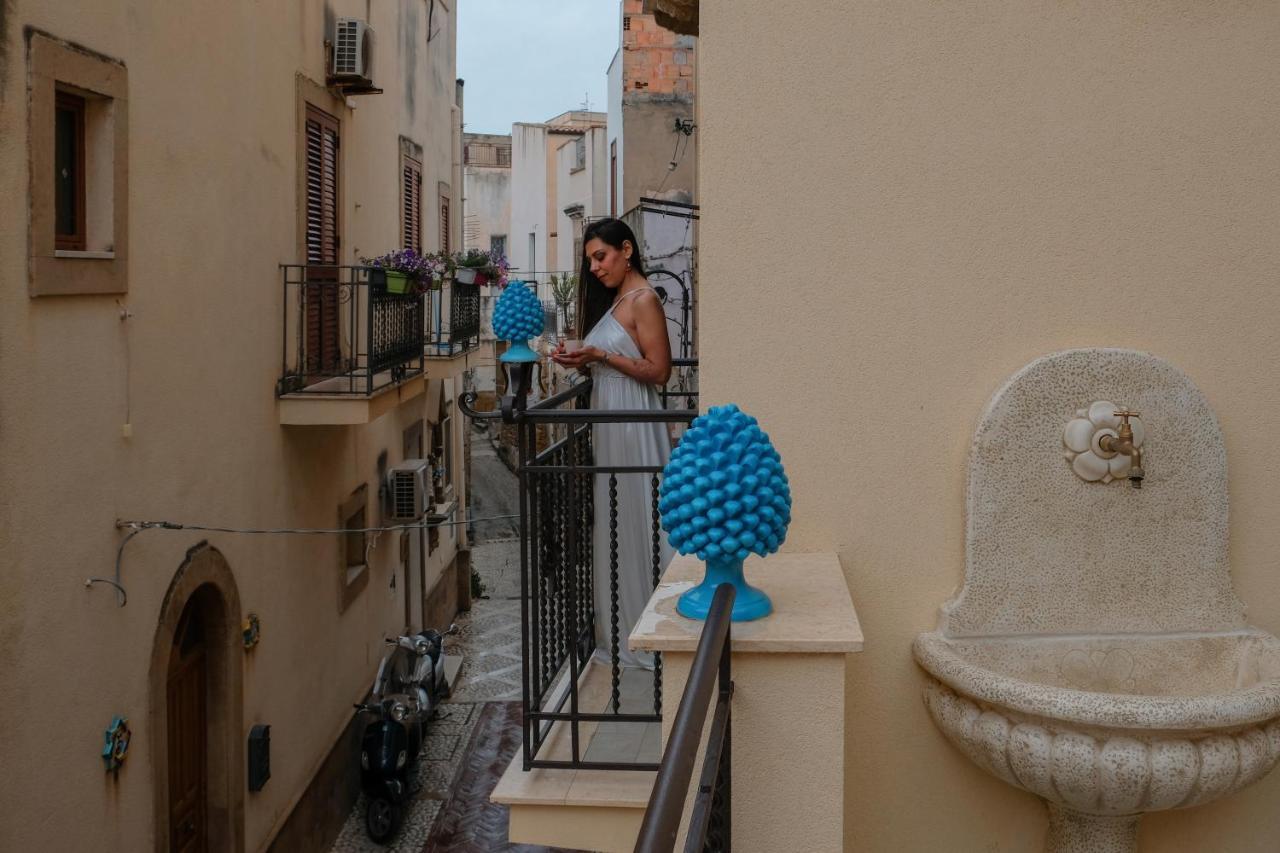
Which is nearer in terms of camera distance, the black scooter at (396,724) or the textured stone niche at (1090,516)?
the textured stone niche at (1090,516)

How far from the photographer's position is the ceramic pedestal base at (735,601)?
3.21 metres

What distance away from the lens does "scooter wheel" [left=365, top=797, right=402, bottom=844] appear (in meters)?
12.2

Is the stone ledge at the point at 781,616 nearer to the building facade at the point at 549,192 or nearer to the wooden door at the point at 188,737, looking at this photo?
the wooden door at the point at 188,737

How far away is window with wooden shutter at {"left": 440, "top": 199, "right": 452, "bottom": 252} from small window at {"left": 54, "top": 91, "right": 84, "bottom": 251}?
12126mm

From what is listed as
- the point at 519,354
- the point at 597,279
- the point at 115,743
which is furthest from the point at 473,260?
the point at 519,354

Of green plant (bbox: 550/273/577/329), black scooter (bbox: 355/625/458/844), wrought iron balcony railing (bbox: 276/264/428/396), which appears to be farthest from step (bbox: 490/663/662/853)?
green plant (bbox: 550/273/577/329)

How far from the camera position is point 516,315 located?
203 inches

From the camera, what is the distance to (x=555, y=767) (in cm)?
442

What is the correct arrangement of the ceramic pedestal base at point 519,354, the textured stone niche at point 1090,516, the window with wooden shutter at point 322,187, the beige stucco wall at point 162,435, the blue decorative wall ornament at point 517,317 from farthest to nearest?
1. the window with wooden shutter at point 322,187
2. the beige stucco wall at point 162,435
3. the blue decorative wall ornament at point 517,317
4. the ceramic pedestal base at point 519,354
5. the textured stone niche at point 1090,516

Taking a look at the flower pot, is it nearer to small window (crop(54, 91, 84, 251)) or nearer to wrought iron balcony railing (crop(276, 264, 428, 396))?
wrought iron balcony railing (crop(276, 264, 428, 396))

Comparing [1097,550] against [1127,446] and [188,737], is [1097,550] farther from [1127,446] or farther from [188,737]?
[188,737]

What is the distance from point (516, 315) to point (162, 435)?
3924 millimetres

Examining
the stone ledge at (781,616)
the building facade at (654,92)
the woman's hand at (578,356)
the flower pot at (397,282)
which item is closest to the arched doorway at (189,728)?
the flower pot at (397,282)

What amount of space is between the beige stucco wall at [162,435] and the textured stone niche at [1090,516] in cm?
467
